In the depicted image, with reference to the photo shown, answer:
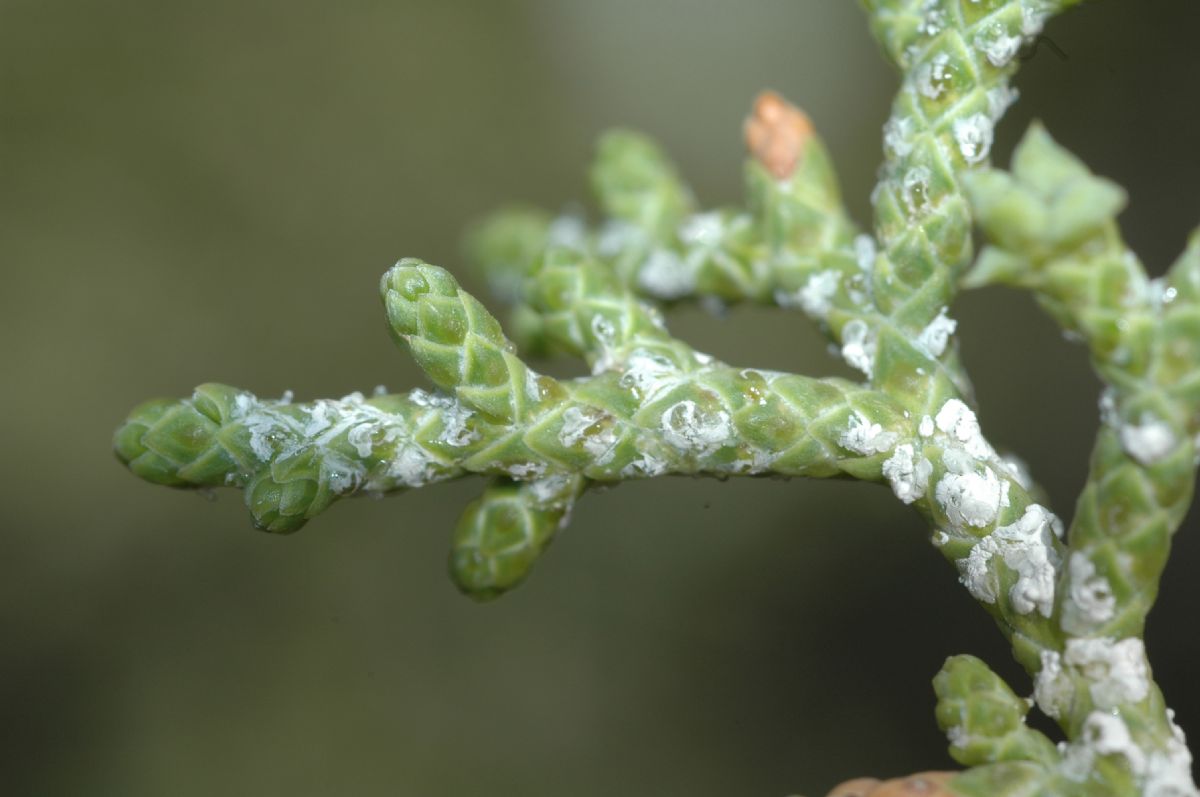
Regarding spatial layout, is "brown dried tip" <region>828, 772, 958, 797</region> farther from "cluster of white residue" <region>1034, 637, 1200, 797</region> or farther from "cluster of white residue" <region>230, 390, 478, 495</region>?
"cluster of white residue" <region>230, 390, 478, 495</region>

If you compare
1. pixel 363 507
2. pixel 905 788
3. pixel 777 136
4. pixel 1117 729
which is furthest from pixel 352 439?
pixel 363 507

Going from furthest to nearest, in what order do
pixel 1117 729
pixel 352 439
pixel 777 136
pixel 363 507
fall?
1. pixel 363 507
2. pixel 777 136
3. pixel 352 439
4. pixel 1117 729

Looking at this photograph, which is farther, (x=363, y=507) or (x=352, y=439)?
(x=363, y=507)

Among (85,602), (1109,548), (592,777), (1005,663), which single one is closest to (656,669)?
(592,777)

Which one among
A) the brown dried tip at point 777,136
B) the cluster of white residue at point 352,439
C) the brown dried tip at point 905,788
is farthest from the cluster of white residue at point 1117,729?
the brown dried tip at point 777,136

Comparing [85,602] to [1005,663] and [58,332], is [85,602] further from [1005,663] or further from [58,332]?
[1005,663]

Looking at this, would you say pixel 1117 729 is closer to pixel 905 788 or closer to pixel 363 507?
pixel 905 788

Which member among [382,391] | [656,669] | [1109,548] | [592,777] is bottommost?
[592,777]
